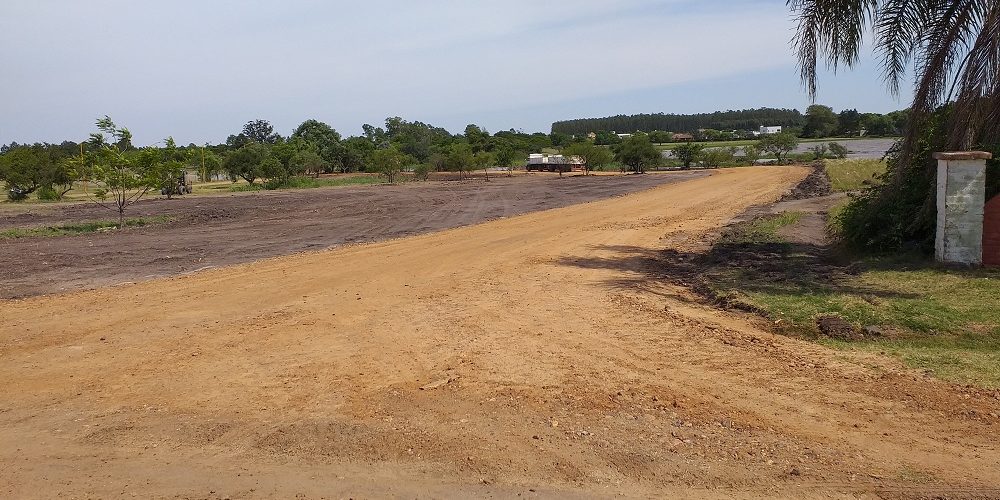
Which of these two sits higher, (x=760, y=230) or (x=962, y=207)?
(x=962, y=207)

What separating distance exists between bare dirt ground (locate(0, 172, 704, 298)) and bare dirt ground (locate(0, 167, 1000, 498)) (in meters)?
4.38

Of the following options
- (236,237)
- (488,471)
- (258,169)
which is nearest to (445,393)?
(488,471)

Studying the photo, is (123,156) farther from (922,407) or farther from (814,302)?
(922,407)

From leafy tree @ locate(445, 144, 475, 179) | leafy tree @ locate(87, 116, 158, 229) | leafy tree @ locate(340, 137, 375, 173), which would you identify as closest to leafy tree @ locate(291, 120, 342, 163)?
leafy tree @ locate(340, 137, 375, 173)

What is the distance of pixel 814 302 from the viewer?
9633mm

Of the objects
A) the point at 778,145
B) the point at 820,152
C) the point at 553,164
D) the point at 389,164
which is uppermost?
the point at 778,145

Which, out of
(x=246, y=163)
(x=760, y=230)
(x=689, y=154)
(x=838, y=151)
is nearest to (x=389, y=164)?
(x=246, y=163)

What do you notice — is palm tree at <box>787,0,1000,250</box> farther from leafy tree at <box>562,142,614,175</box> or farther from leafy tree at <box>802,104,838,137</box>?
leafy tree at <box>802,104,838,137</box>

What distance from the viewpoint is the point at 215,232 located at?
24.0 meters

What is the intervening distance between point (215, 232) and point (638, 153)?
203ft

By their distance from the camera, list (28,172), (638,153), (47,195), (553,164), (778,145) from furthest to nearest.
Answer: (778,145) < (553,164) < (638,153) < (28,172) < (47,195)

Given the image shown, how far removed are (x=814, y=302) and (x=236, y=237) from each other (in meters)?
17.2

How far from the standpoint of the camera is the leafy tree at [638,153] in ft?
264

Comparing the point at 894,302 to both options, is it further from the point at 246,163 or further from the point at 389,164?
the point at 246,163
